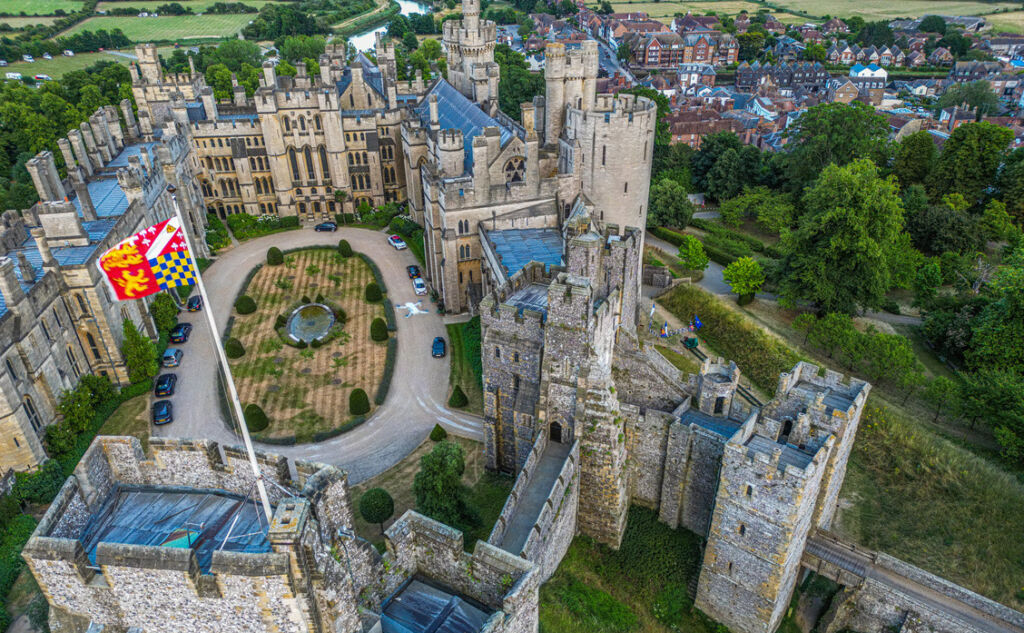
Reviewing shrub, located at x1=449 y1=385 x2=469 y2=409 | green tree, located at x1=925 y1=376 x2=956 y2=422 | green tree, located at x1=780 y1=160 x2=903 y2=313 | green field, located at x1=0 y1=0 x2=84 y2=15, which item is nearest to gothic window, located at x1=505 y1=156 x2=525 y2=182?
shrub, located at x1=449 y1=385 x2=469 y2=409

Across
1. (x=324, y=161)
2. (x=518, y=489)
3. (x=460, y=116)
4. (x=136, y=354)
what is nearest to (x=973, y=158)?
(x=460, y=116)

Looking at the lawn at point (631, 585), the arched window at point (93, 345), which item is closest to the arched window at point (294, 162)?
the arched window at point (93, 345)

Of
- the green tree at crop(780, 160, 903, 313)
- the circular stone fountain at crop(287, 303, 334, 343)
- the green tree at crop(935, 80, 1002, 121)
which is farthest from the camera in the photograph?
the green tree at crop(935, 80, 1002, 121)

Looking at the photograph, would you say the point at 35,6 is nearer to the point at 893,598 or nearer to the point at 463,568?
the point at 463,568

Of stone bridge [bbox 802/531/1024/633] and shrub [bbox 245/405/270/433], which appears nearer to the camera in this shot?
stone bridge [bbox 802/531/1024/633]

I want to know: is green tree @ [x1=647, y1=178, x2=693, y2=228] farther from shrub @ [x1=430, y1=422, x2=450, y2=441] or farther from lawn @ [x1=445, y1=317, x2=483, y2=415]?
shrub @ [x1=430, y1=422, x2=450, y2=441]

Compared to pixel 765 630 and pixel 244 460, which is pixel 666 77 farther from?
pixel 244 460
